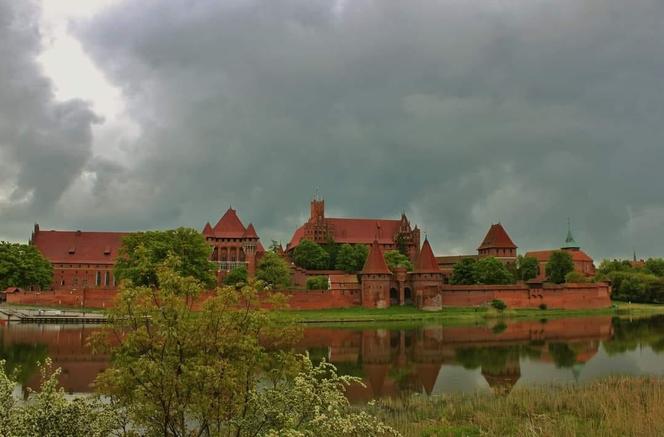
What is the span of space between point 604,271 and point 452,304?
35473mm

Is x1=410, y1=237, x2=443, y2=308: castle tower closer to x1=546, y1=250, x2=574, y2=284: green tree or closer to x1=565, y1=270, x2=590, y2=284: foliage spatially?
x1=565, y1=270, x2=590, y2=284: foliage

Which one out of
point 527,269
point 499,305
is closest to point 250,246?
point 499,305

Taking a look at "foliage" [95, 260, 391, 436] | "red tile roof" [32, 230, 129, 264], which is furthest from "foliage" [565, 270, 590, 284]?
"foliage" [95, 260, 391, 436]

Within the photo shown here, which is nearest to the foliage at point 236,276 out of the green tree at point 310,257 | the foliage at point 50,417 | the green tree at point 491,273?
the green tree at point 310,257

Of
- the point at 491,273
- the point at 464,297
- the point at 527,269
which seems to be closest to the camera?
the point at 464,297

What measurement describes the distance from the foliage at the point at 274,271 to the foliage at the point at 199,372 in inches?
1965

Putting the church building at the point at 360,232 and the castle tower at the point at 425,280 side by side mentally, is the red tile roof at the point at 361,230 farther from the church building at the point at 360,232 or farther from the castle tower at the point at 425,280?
the castle tower at the point at 425,280

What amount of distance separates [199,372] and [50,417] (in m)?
1.90

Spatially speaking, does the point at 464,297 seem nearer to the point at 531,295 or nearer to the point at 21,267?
the point at 531,295

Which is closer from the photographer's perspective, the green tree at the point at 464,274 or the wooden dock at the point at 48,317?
the wooden dock at the point at 48,317

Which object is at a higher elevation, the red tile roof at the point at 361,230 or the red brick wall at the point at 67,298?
the red tile roof at the point at 361,230

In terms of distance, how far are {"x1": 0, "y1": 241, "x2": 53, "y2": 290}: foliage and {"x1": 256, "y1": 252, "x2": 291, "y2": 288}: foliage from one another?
2113 centimetres

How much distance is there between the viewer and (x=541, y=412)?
42.4 feet

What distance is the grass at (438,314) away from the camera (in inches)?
1841
